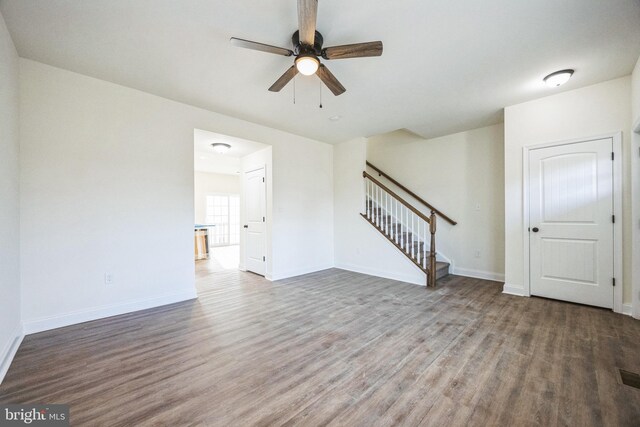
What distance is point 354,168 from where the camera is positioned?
5422mm

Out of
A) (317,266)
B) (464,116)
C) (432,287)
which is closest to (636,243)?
(432,287)

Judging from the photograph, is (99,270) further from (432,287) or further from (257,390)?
(432,287)

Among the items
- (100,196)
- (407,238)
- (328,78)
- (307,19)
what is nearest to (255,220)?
(100,196)

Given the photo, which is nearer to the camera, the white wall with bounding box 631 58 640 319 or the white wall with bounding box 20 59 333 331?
the white wall with bounding box 20 59 333 331

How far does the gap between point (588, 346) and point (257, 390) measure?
2.85 m

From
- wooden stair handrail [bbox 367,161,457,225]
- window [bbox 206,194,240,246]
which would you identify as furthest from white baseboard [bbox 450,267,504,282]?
window [bbox 206,194,240,246]

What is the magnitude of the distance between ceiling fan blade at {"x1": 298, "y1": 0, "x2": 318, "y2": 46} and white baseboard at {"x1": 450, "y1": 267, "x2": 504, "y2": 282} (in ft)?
15.4

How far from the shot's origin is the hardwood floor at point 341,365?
60.4 inches

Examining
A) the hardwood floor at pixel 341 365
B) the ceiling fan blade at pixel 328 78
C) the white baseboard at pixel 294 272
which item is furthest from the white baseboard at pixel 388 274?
the ceiling fan blade at pixel 328 78

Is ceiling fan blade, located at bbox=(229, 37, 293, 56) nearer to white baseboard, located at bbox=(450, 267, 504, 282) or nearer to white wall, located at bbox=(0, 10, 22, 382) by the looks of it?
white wall, located at bbox=(0, 10, 22, 382)

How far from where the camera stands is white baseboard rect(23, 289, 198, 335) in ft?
8.52

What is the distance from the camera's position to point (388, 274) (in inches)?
186

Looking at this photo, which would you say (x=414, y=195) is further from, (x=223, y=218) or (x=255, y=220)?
(x=223, y=218)

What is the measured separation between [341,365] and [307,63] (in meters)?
2.46
